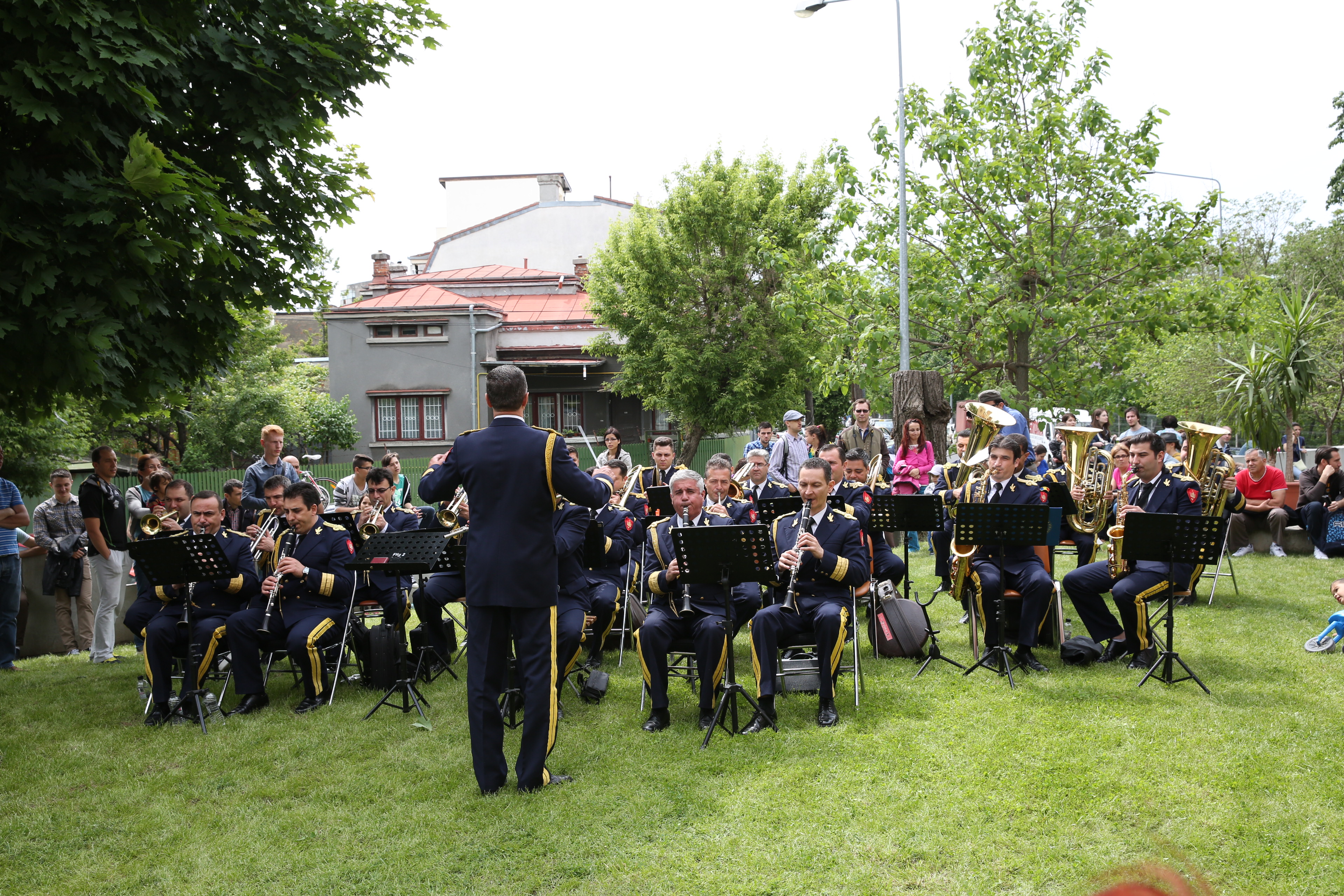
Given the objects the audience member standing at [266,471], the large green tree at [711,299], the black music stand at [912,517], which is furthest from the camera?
the large green tree at [711,299]

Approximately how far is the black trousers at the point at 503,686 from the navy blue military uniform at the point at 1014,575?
368cm

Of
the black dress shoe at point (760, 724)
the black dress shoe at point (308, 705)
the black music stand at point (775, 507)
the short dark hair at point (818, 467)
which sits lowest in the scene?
the black dress shoe at point (308, 705)

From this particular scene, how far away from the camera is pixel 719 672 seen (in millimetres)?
6523

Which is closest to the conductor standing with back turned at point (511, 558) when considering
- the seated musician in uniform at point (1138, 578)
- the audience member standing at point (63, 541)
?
the seated musician in uniform at point (1138, 578)

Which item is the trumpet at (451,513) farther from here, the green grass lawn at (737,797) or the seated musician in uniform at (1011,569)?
the seated musician in uniform at (1011,569)

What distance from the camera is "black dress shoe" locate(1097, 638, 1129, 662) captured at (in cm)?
755

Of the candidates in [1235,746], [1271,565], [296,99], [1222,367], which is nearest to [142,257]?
[296,99]

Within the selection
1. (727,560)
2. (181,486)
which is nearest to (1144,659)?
(727,560)

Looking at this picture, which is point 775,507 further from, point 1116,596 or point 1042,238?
point 1042,238

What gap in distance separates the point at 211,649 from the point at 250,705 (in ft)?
1.79

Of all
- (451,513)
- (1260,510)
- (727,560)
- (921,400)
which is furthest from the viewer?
(921,400)

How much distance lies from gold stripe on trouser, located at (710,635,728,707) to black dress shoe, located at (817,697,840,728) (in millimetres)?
687

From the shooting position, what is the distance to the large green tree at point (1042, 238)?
14.7 metres

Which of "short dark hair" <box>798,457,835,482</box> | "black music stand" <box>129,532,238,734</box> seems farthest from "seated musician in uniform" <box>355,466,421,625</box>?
"short dark hair" <box>798,457,835,482</box>
